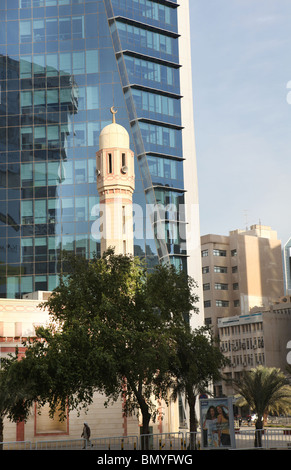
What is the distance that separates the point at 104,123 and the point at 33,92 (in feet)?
32.2

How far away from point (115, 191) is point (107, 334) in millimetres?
20648

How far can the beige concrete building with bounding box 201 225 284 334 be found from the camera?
126375 millimetres

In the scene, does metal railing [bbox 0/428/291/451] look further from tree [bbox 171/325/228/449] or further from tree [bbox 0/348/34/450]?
tree [bbox 171/325/228/449]

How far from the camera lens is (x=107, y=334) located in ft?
123

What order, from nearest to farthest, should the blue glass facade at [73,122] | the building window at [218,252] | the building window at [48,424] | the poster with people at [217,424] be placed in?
the poster with people at [217,424] < the building window at [48,424] < the blue glass facade at [73,122] < the building window at [218,252]

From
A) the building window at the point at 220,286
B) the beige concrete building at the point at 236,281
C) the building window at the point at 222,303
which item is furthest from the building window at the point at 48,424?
the building window at the point at 220,286

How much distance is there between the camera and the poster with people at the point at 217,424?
30.8 m

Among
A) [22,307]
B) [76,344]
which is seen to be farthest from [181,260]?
[76,344]

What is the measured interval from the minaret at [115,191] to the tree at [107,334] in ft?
45.7

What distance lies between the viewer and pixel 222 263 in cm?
12925

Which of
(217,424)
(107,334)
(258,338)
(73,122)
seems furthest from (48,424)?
(258,338)

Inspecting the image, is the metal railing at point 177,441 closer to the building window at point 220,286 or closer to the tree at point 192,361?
the tree at point 192,361

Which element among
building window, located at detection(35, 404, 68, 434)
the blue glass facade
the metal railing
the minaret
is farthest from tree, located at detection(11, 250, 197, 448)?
the blue glass facade

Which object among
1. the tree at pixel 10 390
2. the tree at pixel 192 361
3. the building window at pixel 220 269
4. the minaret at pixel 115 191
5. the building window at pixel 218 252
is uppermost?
the building window at pixel 218 252
